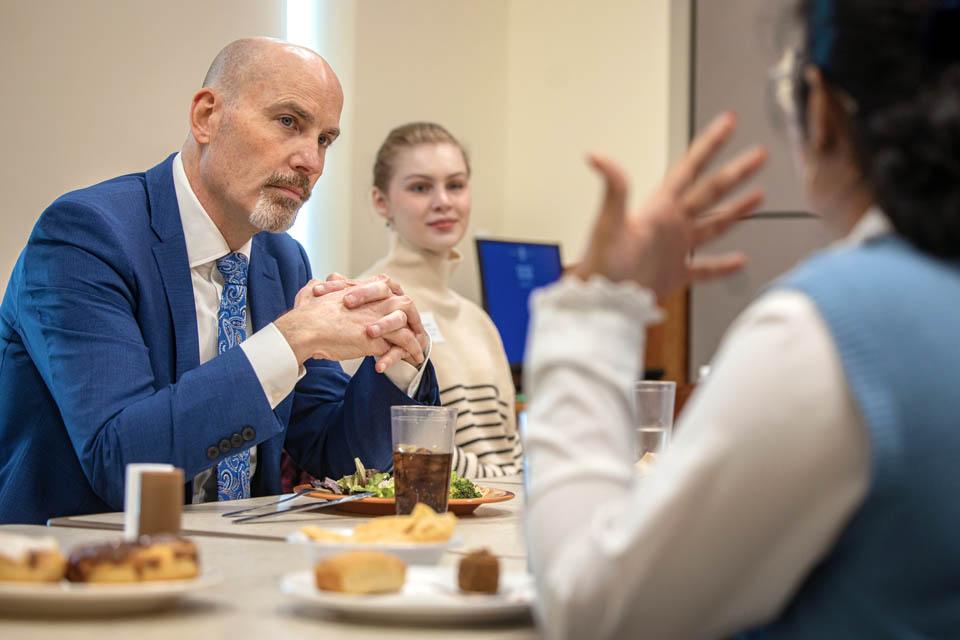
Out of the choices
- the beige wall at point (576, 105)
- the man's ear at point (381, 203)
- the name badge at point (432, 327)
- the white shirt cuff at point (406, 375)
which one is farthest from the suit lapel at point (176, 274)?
the beige wall at point (576, 105)

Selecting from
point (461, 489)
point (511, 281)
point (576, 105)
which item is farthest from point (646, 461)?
point (576, 105)

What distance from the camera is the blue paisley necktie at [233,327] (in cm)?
211

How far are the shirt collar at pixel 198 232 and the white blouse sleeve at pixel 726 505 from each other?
1.55 meters

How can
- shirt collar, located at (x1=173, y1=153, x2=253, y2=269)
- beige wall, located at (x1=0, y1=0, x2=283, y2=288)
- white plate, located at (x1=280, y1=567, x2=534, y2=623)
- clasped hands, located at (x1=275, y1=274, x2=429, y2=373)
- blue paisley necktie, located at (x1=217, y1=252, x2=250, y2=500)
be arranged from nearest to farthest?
white plate, located at (x1=280, y1=567, x2=534, y2=623) < clasped hands, located at (x1=275, y1=274, x2=429, y2=373) < blue paisley necktie, located at (x1=217, y1=252, x2=250, y2=500) < shirt collar, located at (x1=173, y1=153, x2=253, y2=269) < beige wall, located at (x1=0, y1=0, x2=283, y2=288)

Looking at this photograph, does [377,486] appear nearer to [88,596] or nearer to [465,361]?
[88,596]

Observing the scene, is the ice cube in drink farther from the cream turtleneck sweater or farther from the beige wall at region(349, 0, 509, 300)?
the beige wall at region(349, 0, 509, 300)

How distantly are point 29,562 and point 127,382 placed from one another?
2.89ft

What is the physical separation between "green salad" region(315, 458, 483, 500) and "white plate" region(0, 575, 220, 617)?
0.80m

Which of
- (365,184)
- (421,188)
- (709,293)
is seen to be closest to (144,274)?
(421,188)

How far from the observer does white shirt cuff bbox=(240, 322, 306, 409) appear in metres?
1.85

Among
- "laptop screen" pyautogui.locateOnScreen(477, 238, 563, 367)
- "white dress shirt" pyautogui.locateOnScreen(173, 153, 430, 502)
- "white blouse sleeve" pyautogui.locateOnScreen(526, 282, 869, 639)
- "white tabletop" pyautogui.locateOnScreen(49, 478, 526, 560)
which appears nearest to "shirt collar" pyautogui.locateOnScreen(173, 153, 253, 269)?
"white dress shirt" pyautogui.locateOnScreen(173, 153, 430, 502)

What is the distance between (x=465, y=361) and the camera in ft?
12.4

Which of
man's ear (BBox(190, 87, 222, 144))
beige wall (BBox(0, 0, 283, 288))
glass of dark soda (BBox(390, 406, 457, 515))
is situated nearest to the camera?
glass of dark soda (BBox(390, 406, 457, 515))

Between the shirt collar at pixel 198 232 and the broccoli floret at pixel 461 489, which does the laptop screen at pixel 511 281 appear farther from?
the broccoli floret at pixel 461 489
